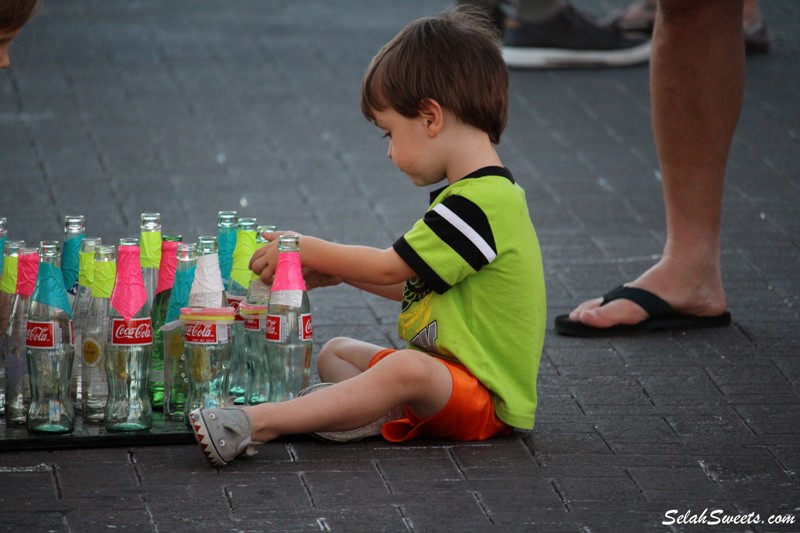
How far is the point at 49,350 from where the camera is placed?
12.7 ft

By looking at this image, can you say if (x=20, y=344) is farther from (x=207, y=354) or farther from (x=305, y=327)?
(x=305, y=327)

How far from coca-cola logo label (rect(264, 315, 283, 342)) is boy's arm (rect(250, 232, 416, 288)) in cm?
12

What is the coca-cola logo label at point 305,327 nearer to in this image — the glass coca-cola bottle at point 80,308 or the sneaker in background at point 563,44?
the glass coca-cola bottle at point 80,308

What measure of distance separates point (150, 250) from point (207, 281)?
38 cm

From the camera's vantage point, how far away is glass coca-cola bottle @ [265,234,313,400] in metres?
3.99

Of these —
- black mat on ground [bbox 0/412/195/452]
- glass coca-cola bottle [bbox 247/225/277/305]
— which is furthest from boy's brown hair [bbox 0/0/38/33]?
black mat on ground [bbox 0/412/195/452]

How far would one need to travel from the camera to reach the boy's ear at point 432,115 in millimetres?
4000

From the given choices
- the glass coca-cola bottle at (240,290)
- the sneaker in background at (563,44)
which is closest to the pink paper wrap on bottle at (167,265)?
the glass coca-cola bottle at (240,290)

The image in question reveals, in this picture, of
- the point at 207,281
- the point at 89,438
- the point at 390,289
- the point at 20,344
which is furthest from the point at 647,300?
the point at 20,344

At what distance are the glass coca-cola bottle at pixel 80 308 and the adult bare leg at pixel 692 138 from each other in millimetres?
1887

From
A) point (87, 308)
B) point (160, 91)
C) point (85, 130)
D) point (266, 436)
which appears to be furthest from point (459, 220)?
point (160, 91)

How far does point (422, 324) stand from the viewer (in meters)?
4.02

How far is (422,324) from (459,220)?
1.11ft

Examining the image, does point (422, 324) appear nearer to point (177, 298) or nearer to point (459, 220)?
point (459, 220)
